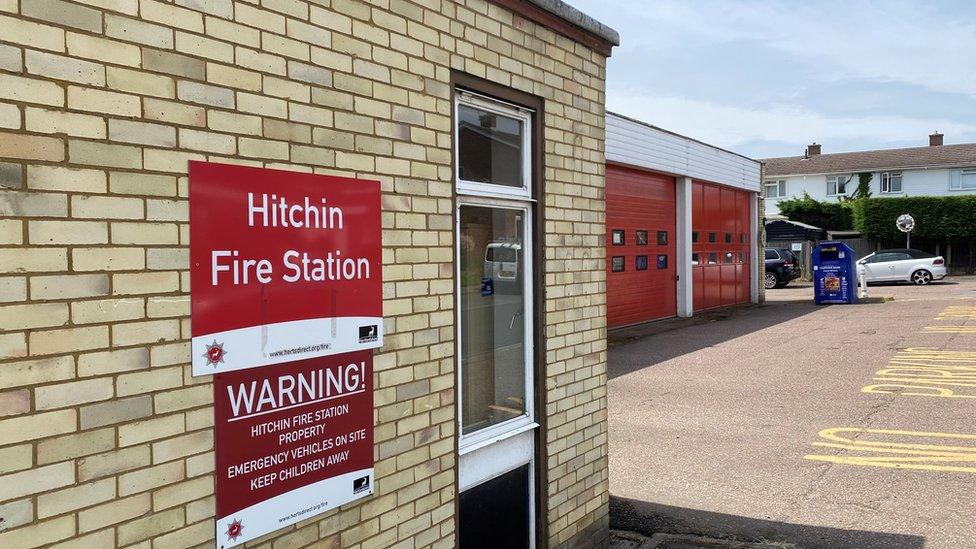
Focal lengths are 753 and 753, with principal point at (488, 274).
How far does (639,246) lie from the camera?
55.4 feet

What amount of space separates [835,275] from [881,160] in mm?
31470

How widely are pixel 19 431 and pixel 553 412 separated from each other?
9.44ft

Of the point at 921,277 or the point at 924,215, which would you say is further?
the point at 924,215

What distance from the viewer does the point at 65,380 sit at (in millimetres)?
2154

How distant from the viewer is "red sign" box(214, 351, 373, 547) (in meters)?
2.60

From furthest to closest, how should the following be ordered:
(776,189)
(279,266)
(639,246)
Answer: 1. (776,189)
2. (639,246)
3. (279,266)

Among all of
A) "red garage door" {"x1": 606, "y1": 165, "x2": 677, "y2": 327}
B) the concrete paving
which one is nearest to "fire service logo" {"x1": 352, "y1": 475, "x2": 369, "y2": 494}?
the concrete paving

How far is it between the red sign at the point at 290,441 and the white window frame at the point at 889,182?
1963 inches

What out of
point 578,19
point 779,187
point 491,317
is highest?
point 779,187

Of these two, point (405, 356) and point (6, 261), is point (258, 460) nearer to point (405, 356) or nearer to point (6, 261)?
point (405, 356)

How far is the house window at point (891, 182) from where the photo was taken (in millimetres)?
45938

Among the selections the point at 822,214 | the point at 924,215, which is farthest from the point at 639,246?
the point at 822,214

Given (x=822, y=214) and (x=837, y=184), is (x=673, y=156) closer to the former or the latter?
(x=822, y=214)

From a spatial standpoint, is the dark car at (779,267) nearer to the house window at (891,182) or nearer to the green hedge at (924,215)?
the green hedge at (924,215)
